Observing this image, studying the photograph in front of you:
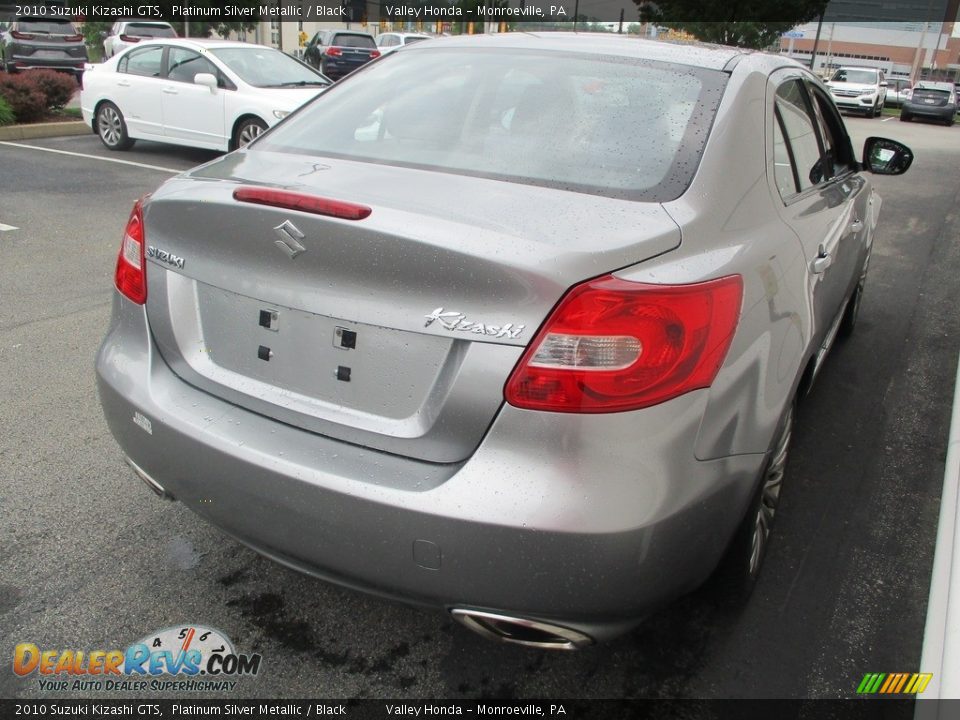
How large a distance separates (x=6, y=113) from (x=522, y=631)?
1318cm

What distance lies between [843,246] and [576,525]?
7.43 feet

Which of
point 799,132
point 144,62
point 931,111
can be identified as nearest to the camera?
point 799,132

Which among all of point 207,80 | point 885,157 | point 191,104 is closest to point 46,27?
point 191,104

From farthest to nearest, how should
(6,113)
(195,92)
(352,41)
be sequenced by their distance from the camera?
(352,41) → (6,113) → (195,92)

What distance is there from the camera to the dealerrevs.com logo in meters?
2.21

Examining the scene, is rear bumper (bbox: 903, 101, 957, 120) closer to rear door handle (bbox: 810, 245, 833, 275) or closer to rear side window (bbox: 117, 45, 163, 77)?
rear side window (bbox: 117, 45, 163, 77)

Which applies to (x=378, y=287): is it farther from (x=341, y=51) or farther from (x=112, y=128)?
(x=341, y=51)

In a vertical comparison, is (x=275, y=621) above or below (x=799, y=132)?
below

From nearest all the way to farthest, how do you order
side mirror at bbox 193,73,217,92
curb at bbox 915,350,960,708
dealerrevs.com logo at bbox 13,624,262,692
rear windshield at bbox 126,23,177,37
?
curb at bbox 915,350,960,708 < dealerrevs.com logo at bbox 13,624,262,692 < side mirror at bbox 193,73,217,92 < rear windshield at bbox 126,23,177,37

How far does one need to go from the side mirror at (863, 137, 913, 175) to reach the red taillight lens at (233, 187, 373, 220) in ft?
10.3

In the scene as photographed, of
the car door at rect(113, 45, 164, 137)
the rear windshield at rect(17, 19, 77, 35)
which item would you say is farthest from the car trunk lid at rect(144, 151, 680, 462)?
the rear windshield at rect(17, 19, 77, 35)

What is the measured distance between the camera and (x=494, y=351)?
5.74ft

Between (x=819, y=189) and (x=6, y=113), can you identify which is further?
(x=6, y=113)

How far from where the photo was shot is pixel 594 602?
5.93ft
